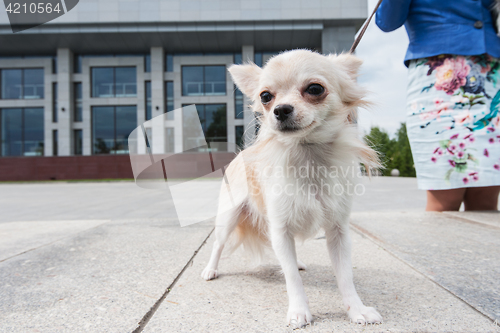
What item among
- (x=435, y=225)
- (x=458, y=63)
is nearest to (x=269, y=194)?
(x=435, y=225)

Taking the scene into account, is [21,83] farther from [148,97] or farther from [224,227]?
[224,227]

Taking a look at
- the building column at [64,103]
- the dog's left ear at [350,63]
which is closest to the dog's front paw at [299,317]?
A: the dog's left ear at [350,63]

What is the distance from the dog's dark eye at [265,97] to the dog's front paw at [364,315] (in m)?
1.16

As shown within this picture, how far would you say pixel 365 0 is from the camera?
745 inches

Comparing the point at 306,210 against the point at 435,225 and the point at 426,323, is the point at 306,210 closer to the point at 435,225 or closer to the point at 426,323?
the point at 426,323

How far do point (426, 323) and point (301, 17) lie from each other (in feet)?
67.8

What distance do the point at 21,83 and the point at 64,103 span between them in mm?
4315

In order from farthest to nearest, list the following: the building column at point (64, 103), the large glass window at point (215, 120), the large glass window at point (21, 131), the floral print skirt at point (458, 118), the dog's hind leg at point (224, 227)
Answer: the large glass window at point (21, 131) < the large glass window at point (215, 120) < the building column at point (64, 103) < the floral print skirt at point (458, 118) < the dog's hind leg at point (224, 227)

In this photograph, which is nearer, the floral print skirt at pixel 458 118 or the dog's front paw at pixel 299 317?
the dog's front paw at pixel 299 317

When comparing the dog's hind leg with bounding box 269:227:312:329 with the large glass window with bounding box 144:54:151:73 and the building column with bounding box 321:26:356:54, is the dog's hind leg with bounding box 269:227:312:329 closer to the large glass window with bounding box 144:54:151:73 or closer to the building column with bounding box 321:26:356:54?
the building column with bounding box 321:26:356:54

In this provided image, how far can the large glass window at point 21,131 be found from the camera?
22109 mm

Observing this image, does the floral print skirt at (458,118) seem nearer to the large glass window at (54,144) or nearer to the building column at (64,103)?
the building column at (64,103)

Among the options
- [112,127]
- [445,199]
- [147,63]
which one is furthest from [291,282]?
[147,63]

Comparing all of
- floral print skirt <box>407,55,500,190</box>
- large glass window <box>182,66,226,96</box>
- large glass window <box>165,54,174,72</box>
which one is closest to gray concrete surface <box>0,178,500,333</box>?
floral print skirt <box>407,55,500,190</box>
